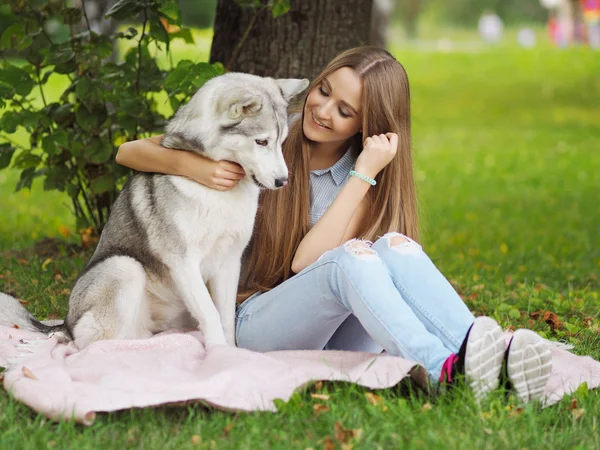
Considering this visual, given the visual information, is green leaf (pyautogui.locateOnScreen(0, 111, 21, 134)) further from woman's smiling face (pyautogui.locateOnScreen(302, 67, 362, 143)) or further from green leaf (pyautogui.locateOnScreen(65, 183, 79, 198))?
woman's smiling face (pyautogui.locateOnScreen(302, 67, 362, 143))

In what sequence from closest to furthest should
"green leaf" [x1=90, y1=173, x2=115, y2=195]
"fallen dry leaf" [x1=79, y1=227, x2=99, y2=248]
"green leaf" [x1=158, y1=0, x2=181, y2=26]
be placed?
"green leaf" [x1=158, y1=0, x2=181, y2=26], "green leaf" [x1=90, y1=173, x2=115, y2=195], "fallen dry leaf" [x1=79, y1=227, x2=99, y2=248]

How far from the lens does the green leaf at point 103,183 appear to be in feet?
15.8

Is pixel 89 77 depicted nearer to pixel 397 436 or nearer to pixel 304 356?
pixel 304 356

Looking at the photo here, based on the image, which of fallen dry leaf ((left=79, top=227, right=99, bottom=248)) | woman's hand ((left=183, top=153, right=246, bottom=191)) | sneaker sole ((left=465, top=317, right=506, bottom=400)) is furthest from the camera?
fallen dry leaf ((left=79, top=227, right=99, bottom=248))

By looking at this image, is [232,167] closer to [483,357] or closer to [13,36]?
[483,357]

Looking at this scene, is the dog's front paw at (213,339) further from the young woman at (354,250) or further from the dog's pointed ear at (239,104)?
the dog's pointed ear at (239,104)

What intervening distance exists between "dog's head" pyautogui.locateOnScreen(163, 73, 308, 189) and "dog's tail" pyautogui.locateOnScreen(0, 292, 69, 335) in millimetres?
1118

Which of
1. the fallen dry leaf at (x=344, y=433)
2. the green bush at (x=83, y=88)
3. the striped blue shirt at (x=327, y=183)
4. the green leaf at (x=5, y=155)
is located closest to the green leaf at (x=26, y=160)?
the green bush at (x=83, y=88)

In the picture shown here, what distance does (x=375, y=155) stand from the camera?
142 inches

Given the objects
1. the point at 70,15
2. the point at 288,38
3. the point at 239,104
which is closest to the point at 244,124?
the point at 239,104

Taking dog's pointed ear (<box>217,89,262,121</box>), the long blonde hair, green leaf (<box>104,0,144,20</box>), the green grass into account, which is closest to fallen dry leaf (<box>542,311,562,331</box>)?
the green grass

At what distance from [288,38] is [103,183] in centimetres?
139

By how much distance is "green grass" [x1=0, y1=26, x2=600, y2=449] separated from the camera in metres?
2.72

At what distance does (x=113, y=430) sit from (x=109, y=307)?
0.82m
